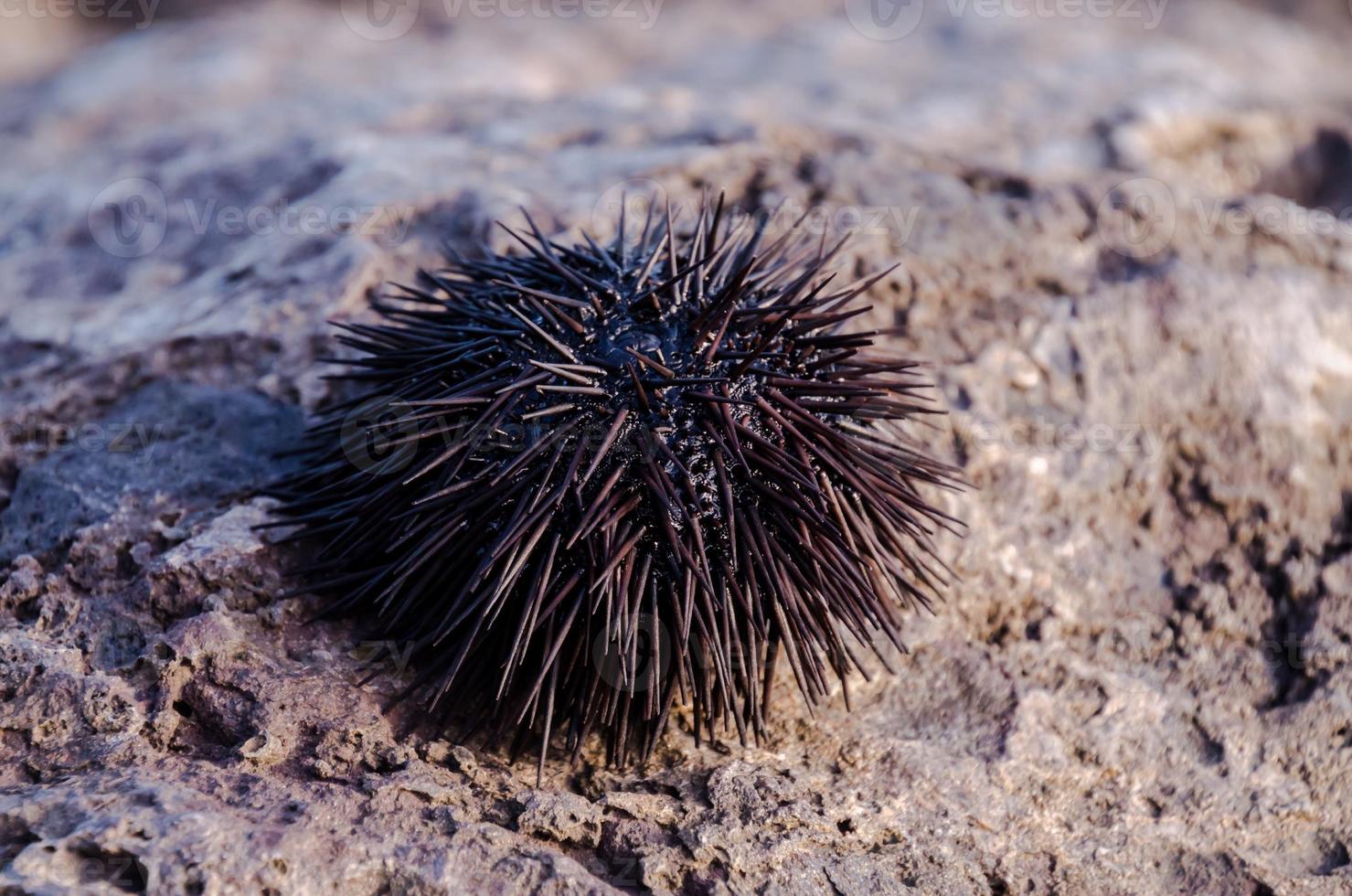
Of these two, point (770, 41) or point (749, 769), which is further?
point (770, 41)

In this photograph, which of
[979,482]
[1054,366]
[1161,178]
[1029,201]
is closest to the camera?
[979,482]

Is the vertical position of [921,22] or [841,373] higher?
[921,22]

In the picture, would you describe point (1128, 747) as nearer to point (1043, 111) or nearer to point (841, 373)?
point (841, 373)

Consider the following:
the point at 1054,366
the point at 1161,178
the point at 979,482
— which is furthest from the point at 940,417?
the point at 1161,178
